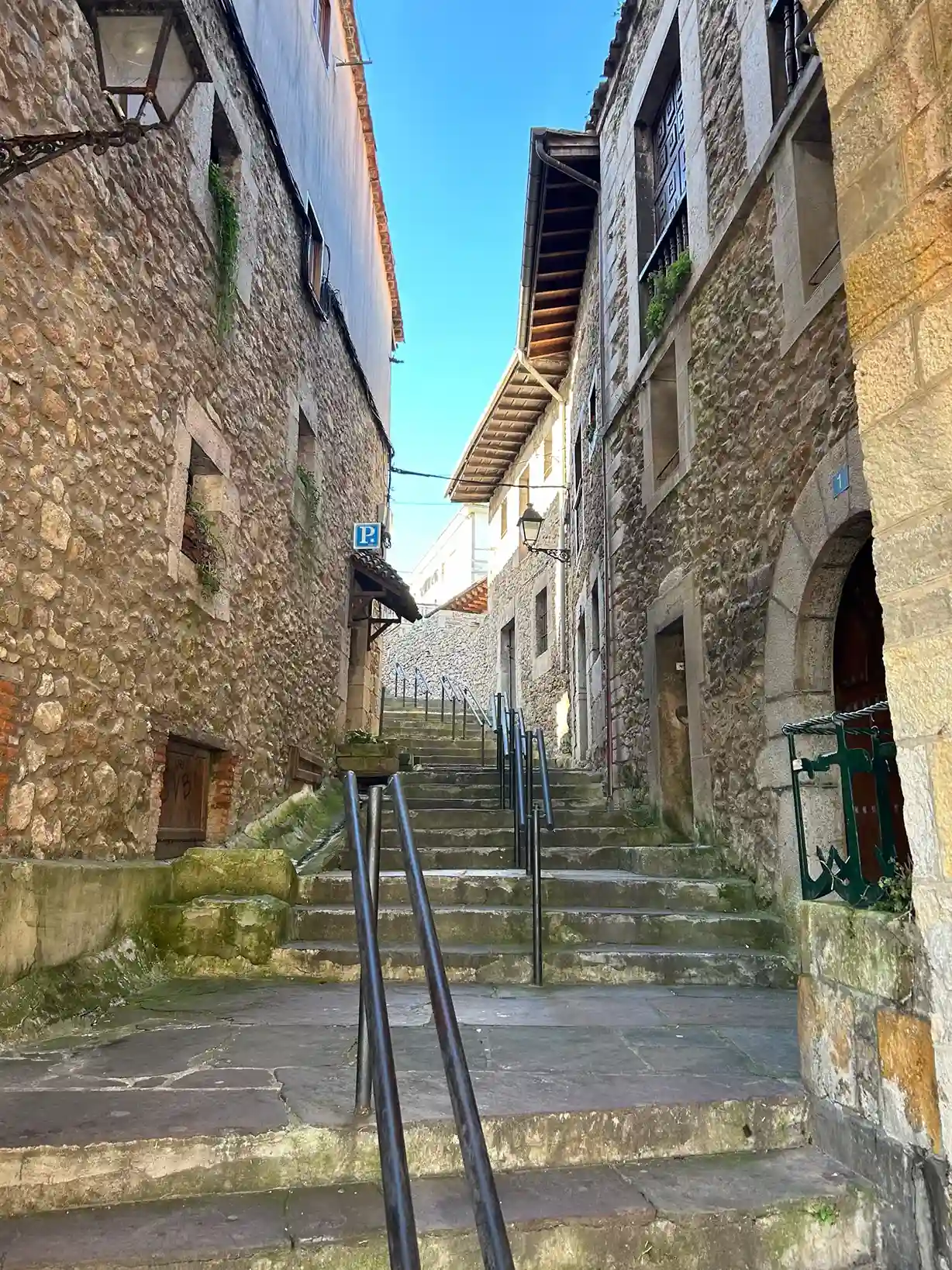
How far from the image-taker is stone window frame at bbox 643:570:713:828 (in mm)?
5684

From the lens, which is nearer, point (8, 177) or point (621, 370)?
point (8, 177)

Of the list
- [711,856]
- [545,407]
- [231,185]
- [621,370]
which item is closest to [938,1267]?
[711,856]

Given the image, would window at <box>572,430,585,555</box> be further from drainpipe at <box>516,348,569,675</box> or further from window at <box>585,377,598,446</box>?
drainpipe at <box>516,348,569,675</box>

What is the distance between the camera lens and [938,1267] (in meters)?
1.87

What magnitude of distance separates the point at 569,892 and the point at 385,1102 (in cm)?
346

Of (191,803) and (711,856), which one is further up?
(191,803)

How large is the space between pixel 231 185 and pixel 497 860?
4.92 metres

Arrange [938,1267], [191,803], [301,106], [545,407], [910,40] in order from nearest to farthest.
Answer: [938,1267] < [910,40] < [191,803] < [301,106] < [545,407]

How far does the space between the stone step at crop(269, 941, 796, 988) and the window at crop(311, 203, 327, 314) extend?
596cm

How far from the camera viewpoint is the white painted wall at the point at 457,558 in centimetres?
2766

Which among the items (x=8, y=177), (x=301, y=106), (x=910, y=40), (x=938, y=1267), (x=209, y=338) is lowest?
(x=938, y=1267)

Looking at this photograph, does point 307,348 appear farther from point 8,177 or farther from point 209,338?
point 8,177

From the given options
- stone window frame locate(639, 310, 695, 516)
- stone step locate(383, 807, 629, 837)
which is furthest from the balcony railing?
stone step locate(383, 807, 629, 837)

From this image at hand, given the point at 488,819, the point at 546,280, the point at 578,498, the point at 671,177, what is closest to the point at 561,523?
the point at 578,498
